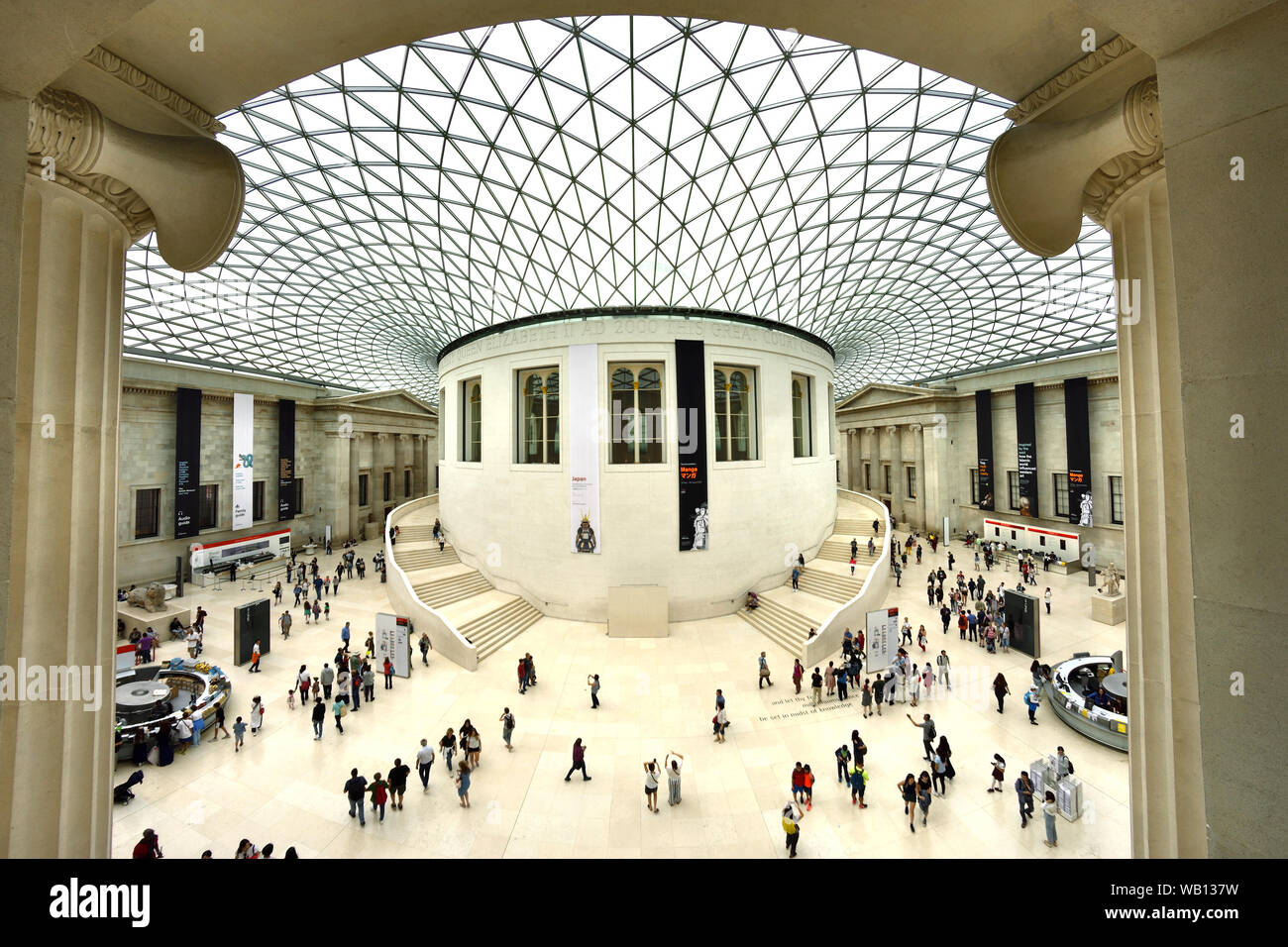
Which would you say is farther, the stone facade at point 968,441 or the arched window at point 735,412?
the stone facade at point 968,441

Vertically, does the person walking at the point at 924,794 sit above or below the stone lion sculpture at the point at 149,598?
below

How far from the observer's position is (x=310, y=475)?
1585 inches

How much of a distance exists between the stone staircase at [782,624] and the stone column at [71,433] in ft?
56.0

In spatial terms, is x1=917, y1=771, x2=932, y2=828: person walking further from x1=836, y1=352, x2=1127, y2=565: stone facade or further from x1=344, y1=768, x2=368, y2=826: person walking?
x1=836, y1=352, x2=1127, y2=565: stone facade

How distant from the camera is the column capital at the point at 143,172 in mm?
3725

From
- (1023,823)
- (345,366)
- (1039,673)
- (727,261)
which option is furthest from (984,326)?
(345,366)

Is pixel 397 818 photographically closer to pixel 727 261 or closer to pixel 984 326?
pixel 727 261

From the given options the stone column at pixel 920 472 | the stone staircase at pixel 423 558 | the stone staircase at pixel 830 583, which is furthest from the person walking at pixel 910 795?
the stone column at pixel 920 472

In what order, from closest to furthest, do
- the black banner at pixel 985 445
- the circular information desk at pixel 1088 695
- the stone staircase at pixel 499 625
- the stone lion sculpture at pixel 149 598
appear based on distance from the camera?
1. the circular information desk at pixel 1088 695
2. the stone staircase at pixel 499 625
3. the stone lion sculpture at pixel 149 598
4. the black banner at pixel 985 445

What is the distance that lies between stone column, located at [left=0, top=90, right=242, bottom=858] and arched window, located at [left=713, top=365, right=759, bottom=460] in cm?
2030

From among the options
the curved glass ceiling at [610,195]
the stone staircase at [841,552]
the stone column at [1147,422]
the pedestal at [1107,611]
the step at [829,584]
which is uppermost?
the curved glass ceiling at [610,195]

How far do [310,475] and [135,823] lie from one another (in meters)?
36.5

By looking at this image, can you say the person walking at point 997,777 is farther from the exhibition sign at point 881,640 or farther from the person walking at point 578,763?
the person walking at point 578,763

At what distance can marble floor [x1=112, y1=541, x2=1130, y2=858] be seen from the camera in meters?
9.05
